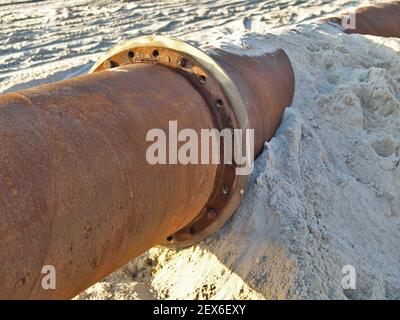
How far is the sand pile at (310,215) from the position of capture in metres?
2.48

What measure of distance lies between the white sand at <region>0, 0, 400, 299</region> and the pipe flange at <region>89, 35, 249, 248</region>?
0.37ft

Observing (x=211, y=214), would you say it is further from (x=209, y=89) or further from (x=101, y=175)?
(x=101, y=175)

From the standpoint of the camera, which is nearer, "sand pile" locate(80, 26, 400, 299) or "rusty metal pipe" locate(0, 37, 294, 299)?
"rusty metal pipe" locate(0, 37, 294, 299)

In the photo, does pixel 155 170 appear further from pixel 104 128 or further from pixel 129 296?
pixel 129 296

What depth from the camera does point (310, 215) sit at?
2.69 metres

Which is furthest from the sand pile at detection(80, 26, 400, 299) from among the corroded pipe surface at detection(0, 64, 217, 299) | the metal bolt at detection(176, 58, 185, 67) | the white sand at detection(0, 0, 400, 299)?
the metal bolt at detection(176, 58, 185, 67)

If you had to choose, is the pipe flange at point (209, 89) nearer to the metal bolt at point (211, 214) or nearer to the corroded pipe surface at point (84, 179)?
the metal bolt at point (211, 214)

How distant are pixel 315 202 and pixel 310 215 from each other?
0.17 metres

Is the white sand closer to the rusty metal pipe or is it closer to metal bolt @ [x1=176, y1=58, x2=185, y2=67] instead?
the rusty metal pipe

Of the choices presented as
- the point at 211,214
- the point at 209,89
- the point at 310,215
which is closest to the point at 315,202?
the point at 310,215

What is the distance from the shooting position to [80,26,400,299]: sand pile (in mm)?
2484

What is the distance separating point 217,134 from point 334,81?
6.17 ft

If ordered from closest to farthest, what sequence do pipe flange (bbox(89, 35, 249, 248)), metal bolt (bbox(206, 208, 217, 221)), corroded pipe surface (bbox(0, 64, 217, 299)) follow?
corroded pipe surface (bbox(0, 64, 217, 299)) → pipe flange (bbox(89, 35, 249, 248)) → metal bolt (bbox(206, 208, 217, 221))

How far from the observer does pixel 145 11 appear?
10.2 meters
